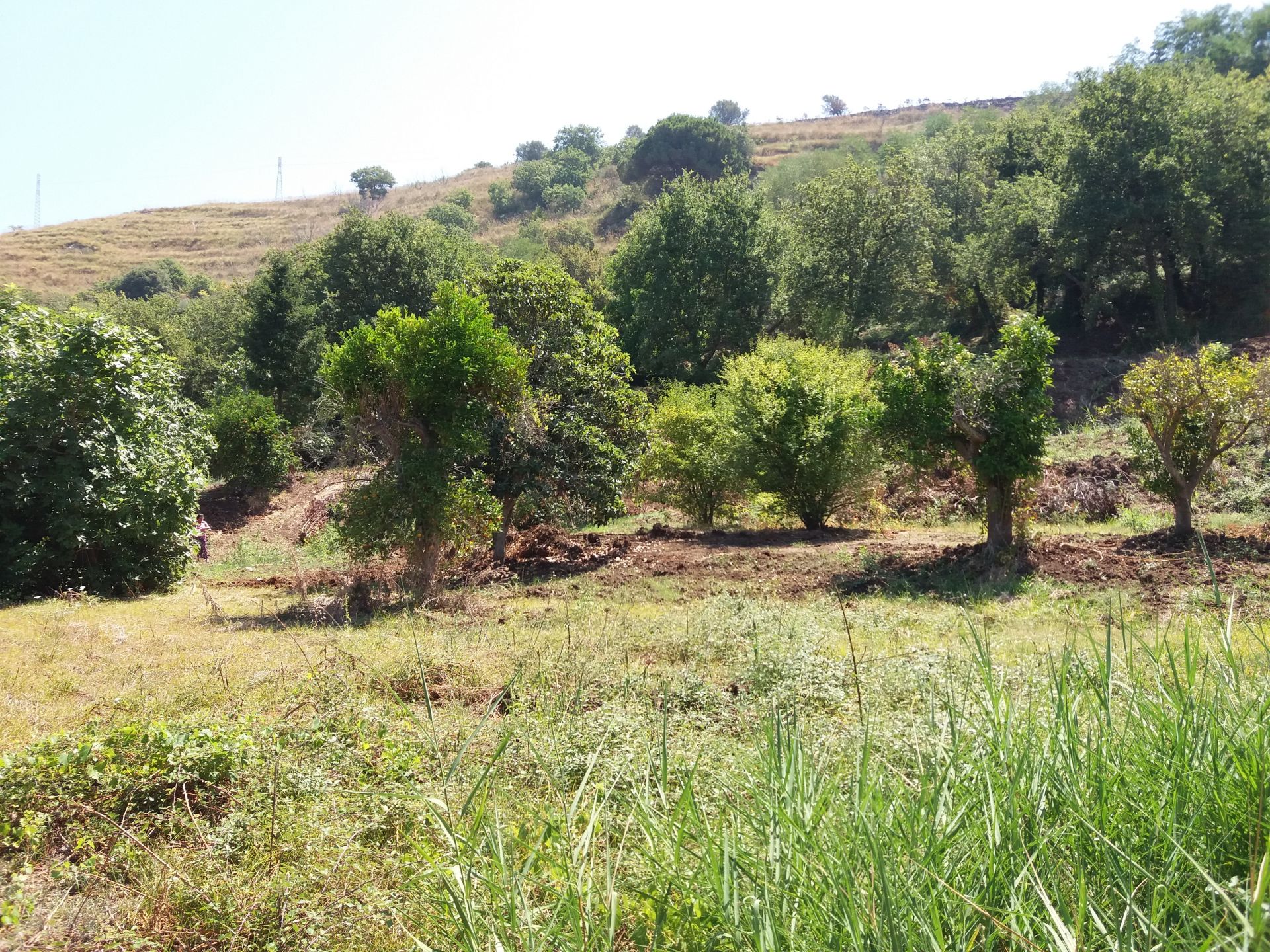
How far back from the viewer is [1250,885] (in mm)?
1504

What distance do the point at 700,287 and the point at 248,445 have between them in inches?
708

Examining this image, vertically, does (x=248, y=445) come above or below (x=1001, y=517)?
above

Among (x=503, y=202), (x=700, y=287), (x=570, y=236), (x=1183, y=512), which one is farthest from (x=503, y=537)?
(x=503, y=202)

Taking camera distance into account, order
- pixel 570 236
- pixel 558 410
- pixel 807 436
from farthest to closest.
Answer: pixel 570 236 → pixel 807 436 → pixel 558 410

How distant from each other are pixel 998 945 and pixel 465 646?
6.31 meters

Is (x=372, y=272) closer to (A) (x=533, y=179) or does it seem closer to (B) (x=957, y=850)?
(B) (x=957, y=850)

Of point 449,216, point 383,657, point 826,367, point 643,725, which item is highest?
point 449,216

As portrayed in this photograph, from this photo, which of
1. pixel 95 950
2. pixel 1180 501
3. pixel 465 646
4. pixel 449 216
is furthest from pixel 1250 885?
pixel 449 216

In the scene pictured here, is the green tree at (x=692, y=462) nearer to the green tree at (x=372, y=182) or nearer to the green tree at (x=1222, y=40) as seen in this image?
the green tree at (x=1222, y=40)

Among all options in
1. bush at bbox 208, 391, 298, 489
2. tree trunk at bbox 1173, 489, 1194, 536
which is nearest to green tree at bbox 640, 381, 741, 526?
tree trunk at bbox 1173, 489, 1194, 536

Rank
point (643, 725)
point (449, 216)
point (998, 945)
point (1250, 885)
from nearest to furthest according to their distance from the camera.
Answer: point (1250, 885), point (998, 945), point (643, 725), point (449, 216)

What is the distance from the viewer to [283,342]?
30453 millimetres

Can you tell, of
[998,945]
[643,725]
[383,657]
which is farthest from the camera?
[383,657]

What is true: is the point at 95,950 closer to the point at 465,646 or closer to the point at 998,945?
the point at 998,945
